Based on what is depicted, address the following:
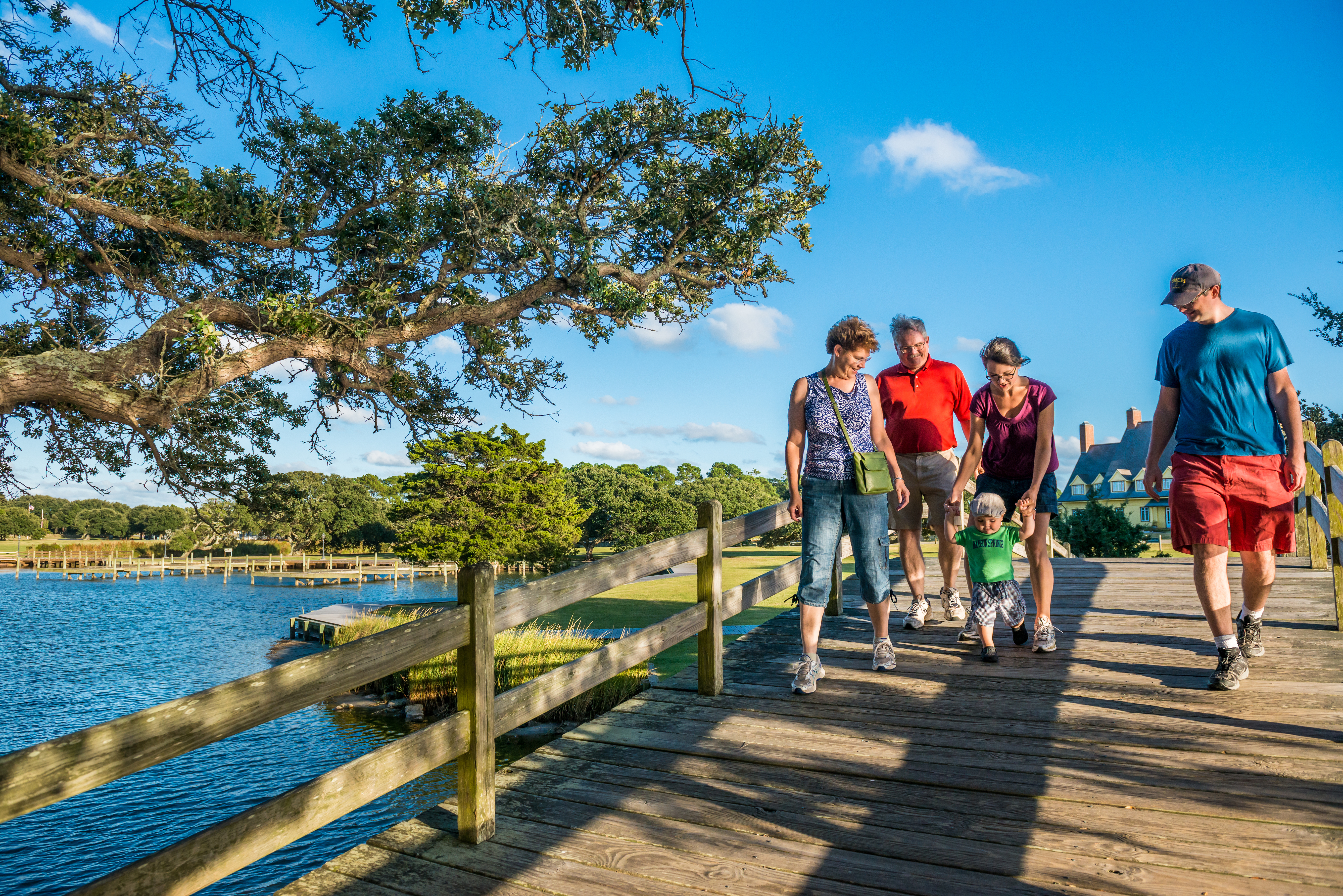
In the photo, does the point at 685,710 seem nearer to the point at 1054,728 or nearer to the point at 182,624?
the point at 1054,728

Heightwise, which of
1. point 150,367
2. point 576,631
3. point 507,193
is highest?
point 507,193

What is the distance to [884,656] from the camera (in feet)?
15.1

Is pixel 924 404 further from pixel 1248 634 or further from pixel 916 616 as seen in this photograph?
pixel 1248 634

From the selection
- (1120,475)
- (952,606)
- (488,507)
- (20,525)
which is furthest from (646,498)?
(20,525)

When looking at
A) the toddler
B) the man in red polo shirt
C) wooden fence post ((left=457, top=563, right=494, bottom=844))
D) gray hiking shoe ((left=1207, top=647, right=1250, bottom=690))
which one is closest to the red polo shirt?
the man in red polo shirt

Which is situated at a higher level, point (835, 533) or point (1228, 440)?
point (1228, 440)

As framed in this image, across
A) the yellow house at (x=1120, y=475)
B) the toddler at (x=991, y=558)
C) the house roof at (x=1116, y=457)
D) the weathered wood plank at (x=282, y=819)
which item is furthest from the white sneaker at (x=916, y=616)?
the house roof at (x=1116, y=457)

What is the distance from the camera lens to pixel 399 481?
147ft

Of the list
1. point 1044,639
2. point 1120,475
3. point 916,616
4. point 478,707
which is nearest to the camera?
point 478,707

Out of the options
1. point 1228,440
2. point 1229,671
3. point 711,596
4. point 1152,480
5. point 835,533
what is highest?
point 1228,440

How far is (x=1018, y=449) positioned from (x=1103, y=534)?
62.3ft

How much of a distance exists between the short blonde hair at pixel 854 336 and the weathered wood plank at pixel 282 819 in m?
2.66

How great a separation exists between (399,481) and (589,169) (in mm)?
36770

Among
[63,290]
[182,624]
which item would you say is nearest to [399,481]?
[182,624]
